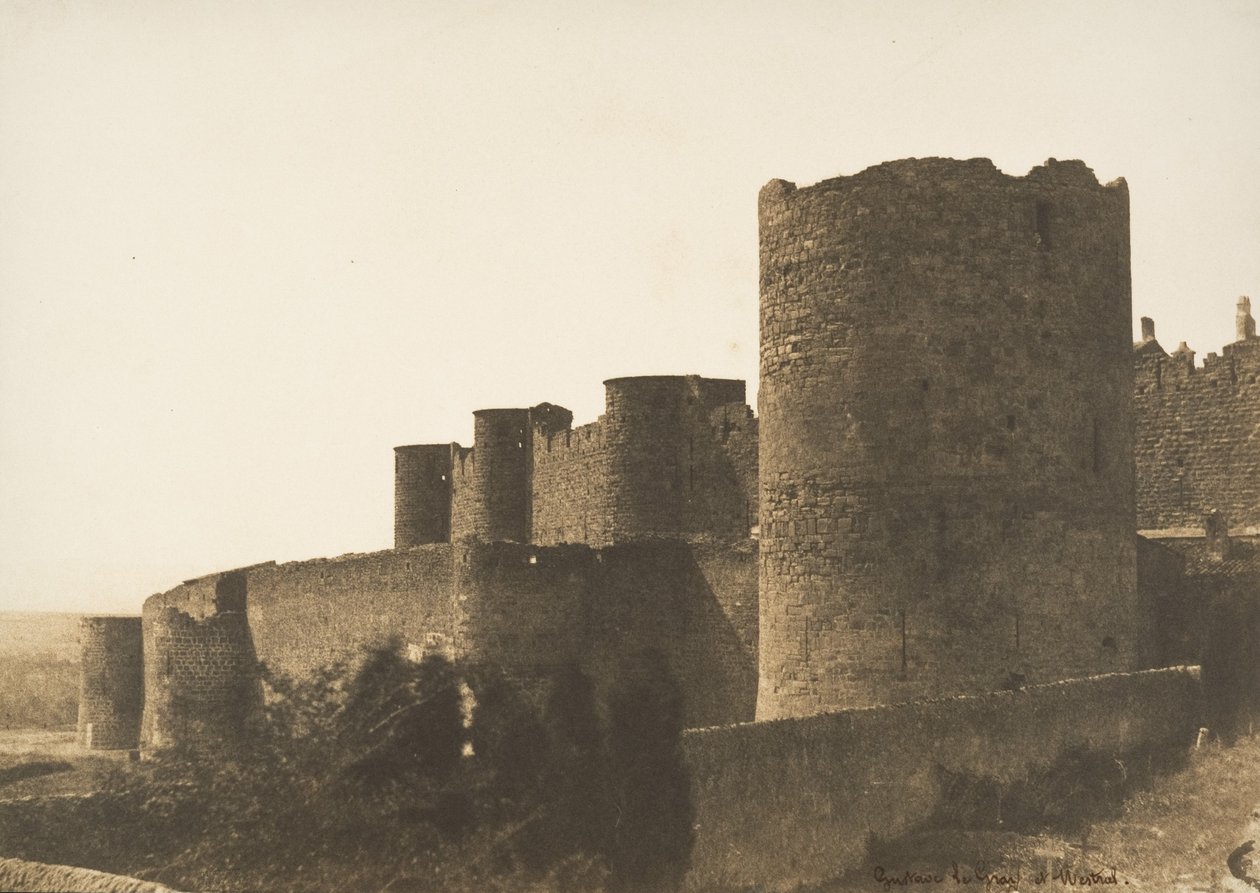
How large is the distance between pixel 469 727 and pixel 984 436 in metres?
6.05

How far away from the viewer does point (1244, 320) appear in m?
26.2

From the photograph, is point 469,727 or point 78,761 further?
point 78,761

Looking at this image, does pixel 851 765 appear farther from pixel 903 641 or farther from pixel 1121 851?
pixel 903 641

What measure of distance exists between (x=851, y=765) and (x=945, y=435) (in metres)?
4.32

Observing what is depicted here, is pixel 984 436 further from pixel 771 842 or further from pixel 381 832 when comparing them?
pixel 381 832

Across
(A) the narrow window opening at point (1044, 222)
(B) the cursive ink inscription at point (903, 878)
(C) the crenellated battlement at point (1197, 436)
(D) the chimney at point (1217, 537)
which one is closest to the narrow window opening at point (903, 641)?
(B) the cursive ink inscription at point (903, 878)

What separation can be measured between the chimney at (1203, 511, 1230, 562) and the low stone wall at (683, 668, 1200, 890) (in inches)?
134

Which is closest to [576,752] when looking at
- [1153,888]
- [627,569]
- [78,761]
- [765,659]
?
[765,659]

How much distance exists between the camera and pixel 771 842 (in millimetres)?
13602

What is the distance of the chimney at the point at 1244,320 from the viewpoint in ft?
85.8

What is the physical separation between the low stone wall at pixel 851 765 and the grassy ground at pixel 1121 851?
0.33m

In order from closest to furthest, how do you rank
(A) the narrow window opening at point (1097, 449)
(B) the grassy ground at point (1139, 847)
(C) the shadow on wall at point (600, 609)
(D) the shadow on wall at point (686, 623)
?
1. (B) the grassy ground at point (1139, 847)
2. (A) the narrow window opening at point (1097, 449)
3. (D) the shadow on wall at point (686, 623)
4. (C) the shadow on wall at point (600, 609)

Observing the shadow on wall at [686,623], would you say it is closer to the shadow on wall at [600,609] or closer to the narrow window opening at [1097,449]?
the shadow on wall at [600,609]
